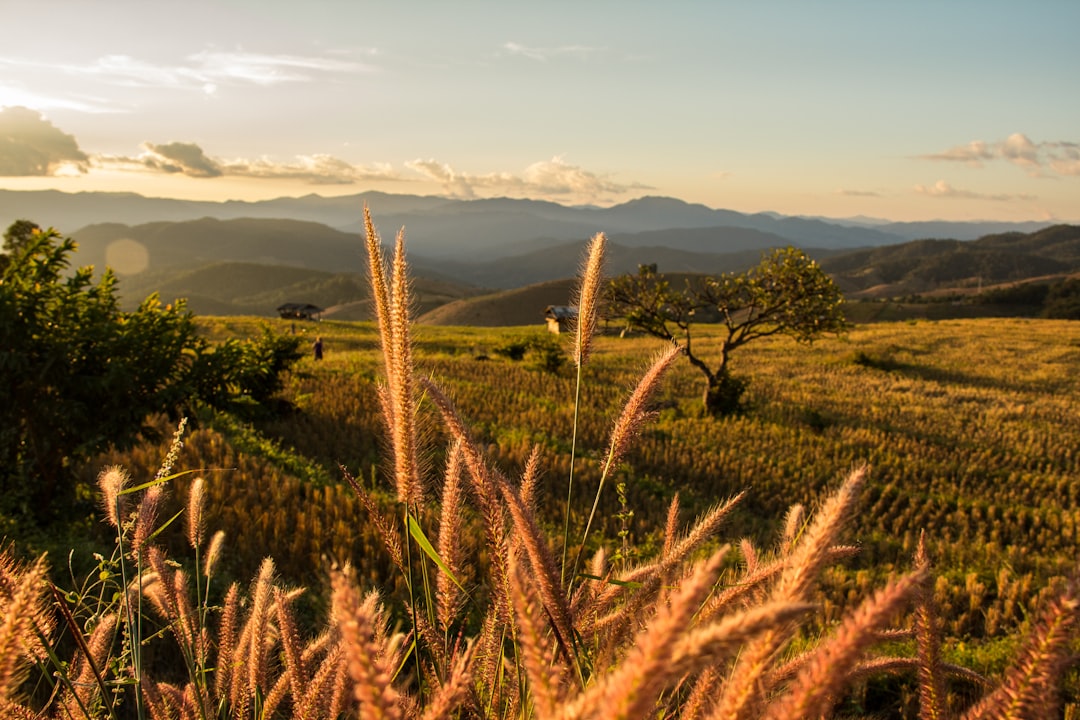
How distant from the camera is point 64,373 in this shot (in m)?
6.86

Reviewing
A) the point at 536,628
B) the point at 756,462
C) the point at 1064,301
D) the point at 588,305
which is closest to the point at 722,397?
the point at 756,462

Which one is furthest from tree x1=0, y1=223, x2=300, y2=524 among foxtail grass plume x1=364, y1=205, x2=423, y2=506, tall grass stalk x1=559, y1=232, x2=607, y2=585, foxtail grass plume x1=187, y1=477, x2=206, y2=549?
tall grass stalk x1=559, y1=232, x2=607, y2=585

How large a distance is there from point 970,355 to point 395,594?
40322mm

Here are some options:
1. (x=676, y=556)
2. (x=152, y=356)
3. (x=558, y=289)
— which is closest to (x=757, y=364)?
(x=152, y=356)

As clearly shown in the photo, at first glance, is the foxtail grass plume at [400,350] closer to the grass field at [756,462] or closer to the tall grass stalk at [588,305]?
the grass field at [756,462]

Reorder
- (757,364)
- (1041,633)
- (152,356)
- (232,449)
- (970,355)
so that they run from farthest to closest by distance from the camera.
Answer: (970,355) < (757,364) < (232,449) < (152,356) < (1041,633)

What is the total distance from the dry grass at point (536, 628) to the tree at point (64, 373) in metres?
5.72

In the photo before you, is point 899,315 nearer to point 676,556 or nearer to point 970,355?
point 970,355

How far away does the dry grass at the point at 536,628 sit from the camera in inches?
28.5

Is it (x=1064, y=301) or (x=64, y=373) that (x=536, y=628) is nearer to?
(x=64, y=373)

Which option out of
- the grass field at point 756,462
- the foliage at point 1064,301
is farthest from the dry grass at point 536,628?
the foliage at point 1064,301

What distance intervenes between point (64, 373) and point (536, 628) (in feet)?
25.9

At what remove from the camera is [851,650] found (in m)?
0.70

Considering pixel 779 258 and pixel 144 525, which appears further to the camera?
pixel 779 258
